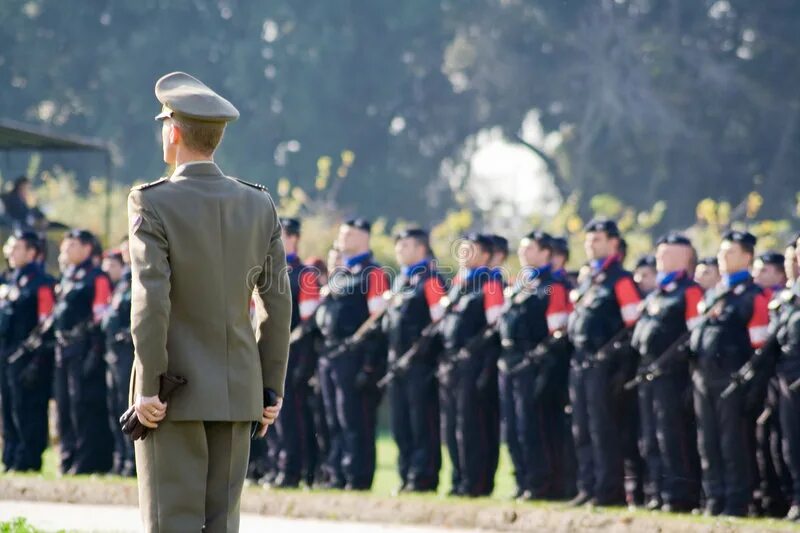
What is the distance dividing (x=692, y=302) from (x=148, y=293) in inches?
216

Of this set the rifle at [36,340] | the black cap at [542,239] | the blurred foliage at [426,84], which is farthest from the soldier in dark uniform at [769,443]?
the blurred foliage at [426,84]

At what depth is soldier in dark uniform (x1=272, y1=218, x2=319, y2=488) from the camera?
12.1 meters

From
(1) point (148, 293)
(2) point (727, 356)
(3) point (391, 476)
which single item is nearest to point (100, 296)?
(3) point (391, 476)

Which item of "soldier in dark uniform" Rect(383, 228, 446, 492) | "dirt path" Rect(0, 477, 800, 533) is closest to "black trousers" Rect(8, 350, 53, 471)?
"dirt path" Rect(0, 477, 800, 533)

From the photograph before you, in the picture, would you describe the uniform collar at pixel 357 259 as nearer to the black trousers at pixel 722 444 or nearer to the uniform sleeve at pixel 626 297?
the uniform sleeve at pixel 626 297

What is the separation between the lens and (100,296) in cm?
1270

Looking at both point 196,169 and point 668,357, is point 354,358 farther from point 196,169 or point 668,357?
point 196,169

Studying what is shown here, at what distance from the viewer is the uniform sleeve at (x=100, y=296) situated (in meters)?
12.7

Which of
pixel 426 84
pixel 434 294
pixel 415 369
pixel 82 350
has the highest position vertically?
pixel 426 84

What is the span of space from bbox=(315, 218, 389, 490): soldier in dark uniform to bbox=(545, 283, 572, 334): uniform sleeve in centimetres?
132

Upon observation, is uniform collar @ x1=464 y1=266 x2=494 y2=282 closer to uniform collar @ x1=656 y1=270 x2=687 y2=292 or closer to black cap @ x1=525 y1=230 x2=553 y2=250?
black cap @ x1=525 y1=230 x2=553 y2=250

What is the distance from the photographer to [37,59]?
37.3 metres

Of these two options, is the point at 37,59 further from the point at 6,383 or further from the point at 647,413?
the point at 647,413

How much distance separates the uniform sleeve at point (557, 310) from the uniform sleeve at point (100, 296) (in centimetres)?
354
